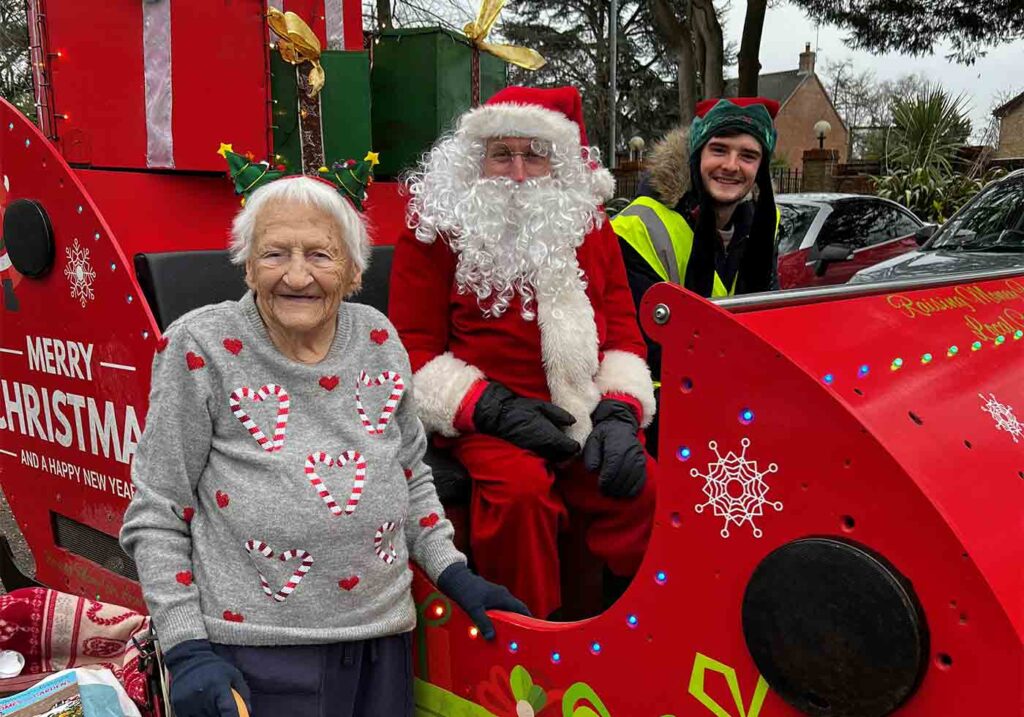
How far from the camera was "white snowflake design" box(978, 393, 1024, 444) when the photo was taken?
1463mm

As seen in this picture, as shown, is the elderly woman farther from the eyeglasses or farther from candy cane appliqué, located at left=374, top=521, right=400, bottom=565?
the eyeglasses

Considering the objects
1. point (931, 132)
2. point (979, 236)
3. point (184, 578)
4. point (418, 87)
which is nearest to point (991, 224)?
point (979, 236)

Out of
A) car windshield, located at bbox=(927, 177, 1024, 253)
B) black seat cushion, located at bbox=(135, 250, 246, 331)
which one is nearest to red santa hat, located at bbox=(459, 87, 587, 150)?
black seat cushion, located at bbox=(135, 250, 246, 331)

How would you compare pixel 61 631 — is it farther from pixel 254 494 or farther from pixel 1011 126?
pixel 1011 126

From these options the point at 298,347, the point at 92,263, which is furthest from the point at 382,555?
the point at 92,263

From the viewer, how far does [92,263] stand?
2150 mm

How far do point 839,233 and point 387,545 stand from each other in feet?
23.8

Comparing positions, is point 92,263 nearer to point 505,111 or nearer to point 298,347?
point 298,347

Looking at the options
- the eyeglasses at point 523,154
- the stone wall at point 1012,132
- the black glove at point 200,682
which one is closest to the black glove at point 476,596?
the black glove at point 200,682

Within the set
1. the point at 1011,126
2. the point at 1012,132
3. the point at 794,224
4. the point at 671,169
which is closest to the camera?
the point at 671,169

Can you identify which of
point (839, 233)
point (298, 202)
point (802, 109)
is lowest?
point (839, 233)

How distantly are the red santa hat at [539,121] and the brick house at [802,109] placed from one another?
1744 inches

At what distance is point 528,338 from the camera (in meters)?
2.21

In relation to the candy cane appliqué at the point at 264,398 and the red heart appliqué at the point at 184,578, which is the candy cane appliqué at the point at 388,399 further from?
the red heart appliqué at the point at 184,578
